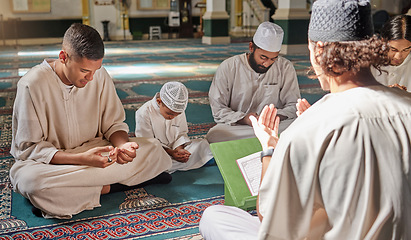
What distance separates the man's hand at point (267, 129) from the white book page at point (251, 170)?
1.38 feet

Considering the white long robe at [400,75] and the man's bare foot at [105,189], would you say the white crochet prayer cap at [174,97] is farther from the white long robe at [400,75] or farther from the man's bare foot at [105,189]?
the white long robe at [400,75]

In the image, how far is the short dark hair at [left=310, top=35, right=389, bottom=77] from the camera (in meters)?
1.19

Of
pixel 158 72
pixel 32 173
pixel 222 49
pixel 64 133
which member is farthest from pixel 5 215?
pixel 222 49

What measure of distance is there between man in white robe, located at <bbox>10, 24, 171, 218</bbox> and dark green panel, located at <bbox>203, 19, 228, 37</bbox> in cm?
1163

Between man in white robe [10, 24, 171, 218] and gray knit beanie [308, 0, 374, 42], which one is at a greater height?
gray knit beanie [308, 0, 374, 42]

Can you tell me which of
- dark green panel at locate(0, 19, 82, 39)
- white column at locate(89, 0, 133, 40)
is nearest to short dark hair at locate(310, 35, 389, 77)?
white column at locate(89, 0, 133, 40)

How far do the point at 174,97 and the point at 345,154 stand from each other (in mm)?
1952

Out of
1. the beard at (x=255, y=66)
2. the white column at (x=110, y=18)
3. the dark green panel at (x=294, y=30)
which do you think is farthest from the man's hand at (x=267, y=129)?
the white column at (x=110, y=18)

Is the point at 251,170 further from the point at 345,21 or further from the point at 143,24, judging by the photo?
the point at 143,24

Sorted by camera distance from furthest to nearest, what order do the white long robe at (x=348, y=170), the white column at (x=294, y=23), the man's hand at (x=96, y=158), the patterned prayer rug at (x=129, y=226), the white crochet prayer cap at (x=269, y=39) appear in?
the white column at (x=294, y=23) → the white crochet prayer cap at (x=269, y=39) → the man's hand at (x=96, y=158) → the patterned prayer rug at (x=129, y=226) → the white long robe at (x=348, y=170)

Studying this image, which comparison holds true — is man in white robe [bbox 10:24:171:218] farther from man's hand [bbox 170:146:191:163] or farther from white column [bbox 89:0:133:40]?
white column [bbox 89:0:133:40]

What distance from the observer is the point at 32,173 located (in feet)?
8.06

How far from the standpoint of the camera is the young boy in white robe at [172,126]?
9.83ft

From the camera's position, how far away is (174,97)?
9.73 feet
